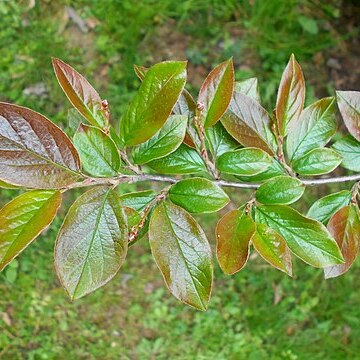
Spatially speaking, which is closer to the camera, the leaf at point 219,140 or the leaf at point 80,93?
the leaf at point 80,93

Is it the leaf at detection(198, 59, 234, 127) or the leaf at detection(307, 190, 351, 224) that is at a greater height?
the leaf at detection(198, 59, 234, 127)

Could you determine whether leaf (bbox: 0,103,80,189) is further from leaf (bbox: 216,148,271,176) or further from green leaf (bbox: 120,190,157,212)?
leaf (bbox: 216,148,271,176)

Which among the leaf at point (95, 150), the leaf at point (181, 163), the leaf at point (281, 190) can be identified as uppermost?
the leaf at point (95, 150)

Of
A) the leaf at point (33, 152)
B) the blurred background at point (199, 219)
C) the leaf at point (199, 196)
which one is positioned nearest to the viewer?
the leaf at point (33, 152)

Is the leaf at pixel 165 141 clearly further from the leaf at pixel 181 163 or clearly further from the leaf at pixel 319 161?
the leaf at pixel 319 161

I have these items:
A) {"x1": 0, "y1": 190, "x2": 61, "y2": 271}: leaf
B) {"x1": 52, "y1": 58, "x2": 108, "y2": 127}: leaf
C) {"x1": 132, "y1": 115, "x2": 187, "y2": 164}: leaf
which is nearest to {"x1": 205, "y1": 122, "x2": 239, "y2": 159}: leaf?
{"x1": 132, "y1": 115, "x2": 187, "y2": 164}: leaf

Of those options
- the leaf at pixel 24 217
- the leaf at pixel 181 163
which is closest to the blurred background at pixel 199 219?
the leaf at pixel 181 163
